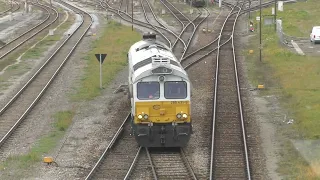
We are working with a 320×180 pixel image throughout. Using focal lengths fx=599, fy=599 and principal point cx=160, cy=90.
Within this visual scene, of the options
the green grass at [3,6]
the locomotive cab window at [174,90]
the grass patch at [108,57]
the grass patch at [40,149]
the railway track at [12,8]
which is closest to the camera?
the grass patch at [40,149]

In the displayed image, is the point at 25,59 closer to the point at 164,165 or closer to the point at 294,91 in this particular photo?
the point at 294,91

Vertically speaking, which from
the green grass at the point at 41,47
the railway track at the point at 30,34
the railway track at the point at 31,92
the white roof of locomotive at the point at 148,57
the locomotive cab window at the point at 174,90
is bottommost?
the railway track at the point at 31,92

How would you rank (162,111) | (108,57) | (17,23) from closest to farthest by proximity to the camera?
(162,111)
(108,57)
(17,23)

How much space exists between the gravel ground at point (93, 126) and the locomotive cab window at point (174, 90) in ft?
6.28

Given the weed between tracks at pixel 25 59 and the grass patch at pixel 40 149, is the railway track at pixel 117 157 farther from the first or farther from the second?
the weed between tracks at pixel 25 59

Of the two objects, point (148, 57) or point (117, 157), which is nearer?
point (117, 157)

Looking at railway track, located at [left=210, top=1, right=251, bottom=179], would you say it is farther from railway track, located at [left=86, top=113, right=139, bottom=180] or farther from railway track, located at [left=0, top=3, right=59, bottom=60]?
railway track, located at [left=0, top=3, right=59, bottom=60]

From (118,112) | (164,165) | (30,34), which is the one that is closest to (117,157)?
(164,165)

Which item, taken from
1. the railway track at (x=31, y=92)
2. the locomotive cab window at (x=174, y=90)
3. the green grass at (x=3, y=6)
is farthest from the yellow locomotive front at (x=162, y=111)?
the green grass at (x=3, y=6)

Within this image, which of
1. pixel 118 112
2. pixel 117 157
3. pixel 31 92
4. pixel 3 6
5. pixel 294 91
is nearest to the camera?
pixel 117 157

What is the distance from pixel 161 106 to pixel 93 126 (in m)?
4.60

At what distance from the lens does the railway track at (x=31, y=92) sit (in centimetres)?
2300

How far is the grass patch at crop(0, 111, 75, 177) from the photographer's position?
18.1 m

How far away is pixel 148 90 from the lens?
747 inches
